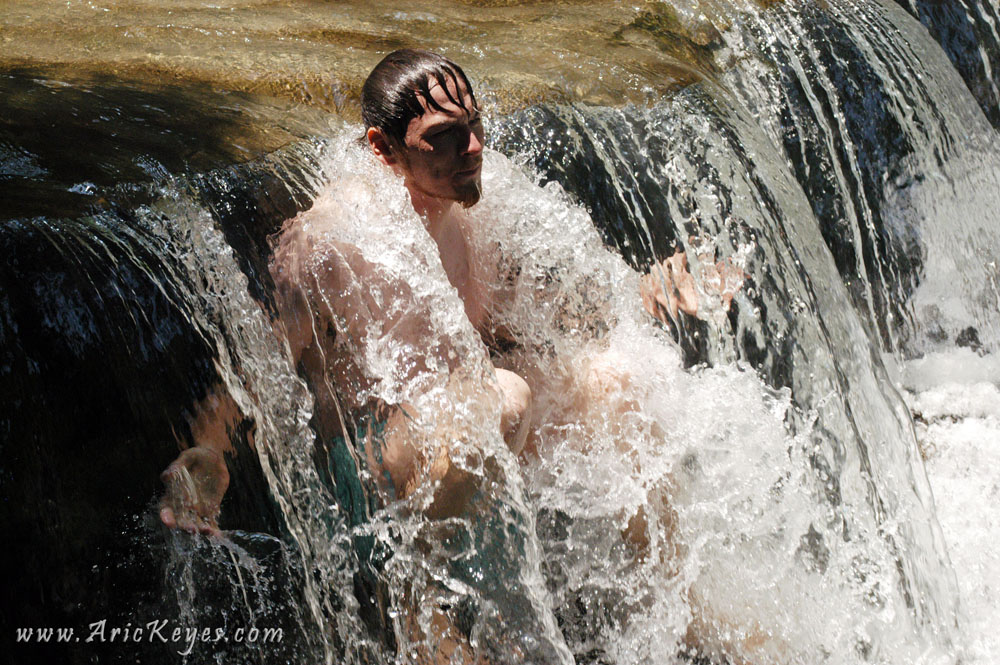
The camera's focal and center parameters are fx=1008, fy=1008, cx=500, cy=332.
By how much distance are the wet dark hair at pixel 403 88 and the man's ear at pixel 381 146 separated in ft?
0.05

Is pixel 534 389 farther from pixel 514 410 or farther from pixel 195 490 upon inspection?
pixel 195 490

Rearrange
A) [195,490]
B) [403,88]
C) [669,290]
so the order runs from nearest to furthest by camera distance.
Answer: [195,490] < [403,88] < [669,290]

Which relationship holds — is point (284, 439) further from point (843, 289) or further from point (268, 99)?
point (843, 289)

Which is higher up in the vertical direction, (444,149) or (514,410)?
(444,149)

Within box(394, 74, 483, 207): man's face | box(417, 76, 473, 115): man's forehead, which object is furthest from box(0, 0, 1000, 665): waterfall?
box(417, 76, 473, 115): man's forehead

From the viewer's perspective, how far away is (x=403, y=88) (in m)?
2.59

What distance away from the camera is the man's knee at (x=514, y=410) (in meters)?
2.59

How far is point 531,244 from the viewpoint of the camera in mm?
3035

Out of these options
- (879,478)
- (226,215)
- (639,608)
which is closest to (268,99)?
(226,215)

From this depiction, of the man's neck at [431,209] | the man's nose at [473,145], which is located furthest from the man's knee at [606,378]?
the man's nose at [473,145]

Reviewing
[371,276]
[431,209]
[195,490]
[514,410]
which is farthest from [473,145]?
[195,490]

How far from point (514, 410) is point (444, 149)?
2.29ft

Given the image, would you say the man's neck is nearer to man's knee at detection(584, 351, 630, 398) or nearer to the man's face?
the man's face

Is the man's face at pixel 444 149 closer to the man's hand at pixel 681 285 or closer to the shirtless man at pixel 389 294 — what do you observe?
the shirtless man at pixel 389 294
